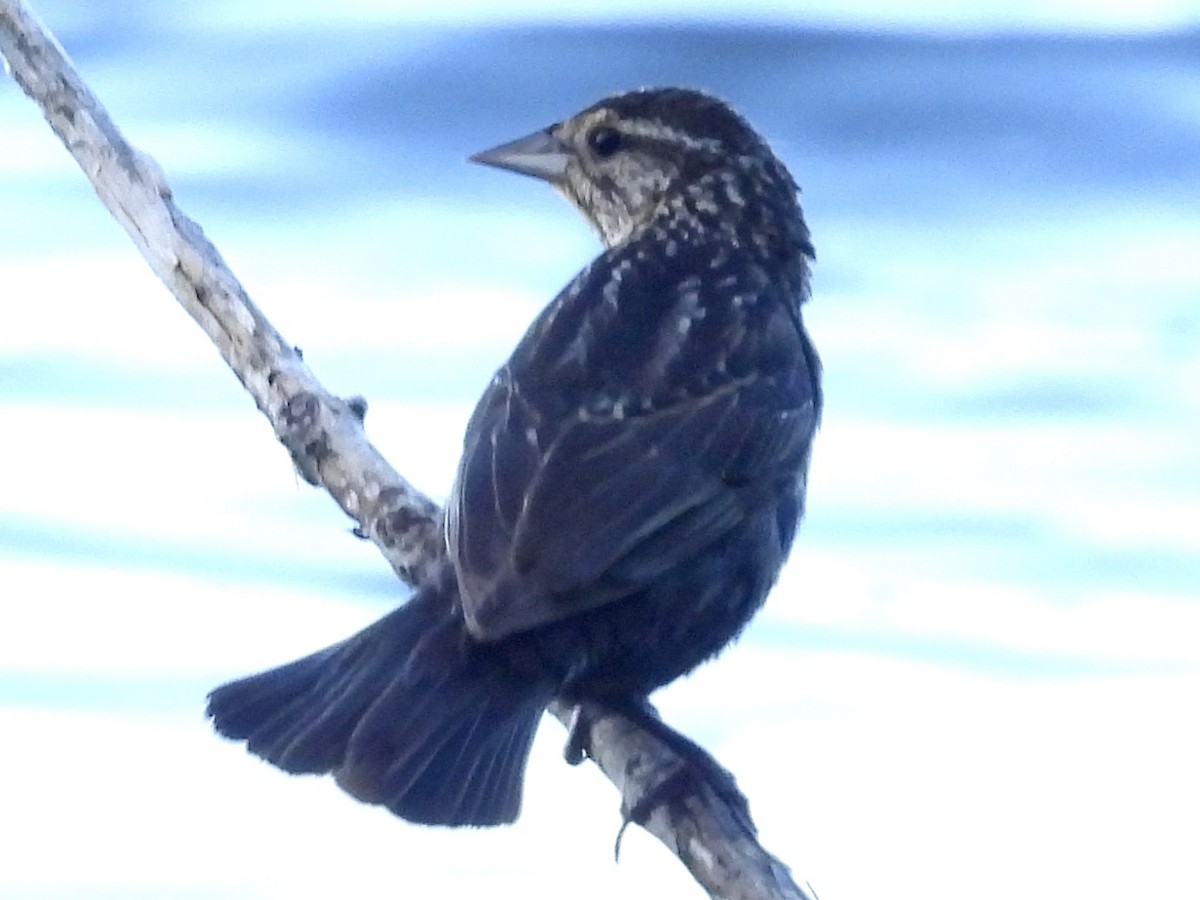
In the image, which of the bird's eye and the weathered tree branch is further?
the bird's eye

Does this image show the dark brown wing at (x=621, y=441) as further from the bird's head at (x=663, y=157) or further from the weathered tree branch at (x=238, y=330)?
the bird's head at (x=663, y=157)

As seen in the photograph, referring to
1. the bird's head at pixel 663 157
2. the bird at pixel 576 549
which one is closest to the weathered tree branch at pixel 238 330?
the bird at pixel 576 549

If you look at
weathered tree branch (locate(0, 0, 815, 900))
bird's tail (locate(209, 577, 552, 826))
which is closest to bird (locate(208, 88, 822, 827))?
bird's tail (locate(209, 577, 552, 826))

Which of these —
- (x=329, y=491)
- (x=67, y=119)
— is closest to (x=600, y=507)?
(x=329, y=491)

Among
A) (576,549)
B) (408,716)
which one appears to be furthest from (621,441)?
(408,716)

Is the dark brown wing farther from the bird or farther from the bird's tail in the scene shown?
the bird's tail

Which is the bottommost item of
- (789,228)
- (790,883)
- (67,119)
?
(790,883)

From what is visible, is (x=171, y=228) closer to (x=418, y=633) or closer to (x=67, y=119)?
(x=67, y=119)
